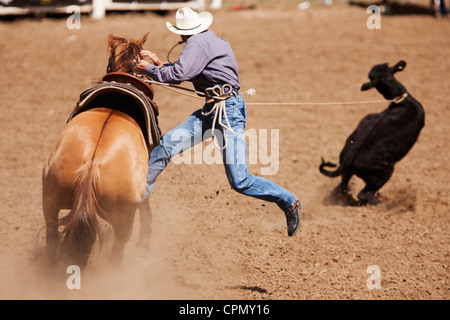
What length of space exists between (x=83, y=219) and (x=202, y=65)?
1425 mm

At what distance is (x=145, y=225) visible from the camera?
4.72 meters

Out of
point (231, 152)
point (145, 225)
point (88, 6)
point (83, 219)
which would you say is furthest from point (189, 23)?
point (88, 6)

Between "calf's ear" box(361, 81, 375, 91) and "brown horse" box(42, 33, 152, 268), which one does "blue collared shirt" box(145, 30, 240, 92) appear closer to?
"brown horse" box(42, 33, 152, 268)

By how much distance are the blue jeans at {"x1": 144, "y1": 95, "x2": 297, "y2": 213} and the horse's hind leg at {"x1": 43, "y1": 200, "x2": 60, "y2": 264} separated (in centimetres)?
77

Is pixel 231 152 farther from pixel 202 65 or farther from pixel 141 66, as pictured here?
pixel 141 66

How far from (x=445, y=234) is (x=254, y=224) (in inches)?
74.4

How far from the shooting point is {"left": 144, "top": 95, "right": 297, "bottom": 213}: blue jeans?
4137mm

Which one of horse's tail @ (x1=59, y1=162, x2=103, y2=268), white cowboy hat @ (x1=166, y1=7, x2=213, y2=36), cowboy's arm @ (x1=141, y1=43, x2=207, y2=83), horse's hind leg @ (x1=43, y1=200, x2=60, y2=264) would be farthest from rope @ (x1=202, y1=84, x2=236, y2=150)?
horse's hind leg @ (x1=43, y1=200, x2=60, y2=264)

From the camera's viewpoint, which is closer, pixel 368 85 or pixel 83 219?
pixel 83 219

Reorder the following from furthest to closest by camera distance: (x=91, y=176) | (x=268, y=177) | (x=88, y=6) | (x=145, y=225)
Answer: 1. (x=88, y=6)
2. (x=268, y=177)
3. (x=145, y=225)
4. (x=91, y=176)

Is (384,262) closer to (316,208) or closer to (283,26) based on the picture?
(316,208)

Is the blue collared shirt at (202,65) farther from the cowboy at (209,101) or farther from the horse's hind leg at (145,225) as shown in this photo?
the horse's hind leg at (145,225)

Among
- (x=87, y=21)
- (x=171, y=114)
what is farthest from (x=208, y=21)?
(x=87, y=21)

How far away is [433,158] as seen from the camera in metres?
7.04
